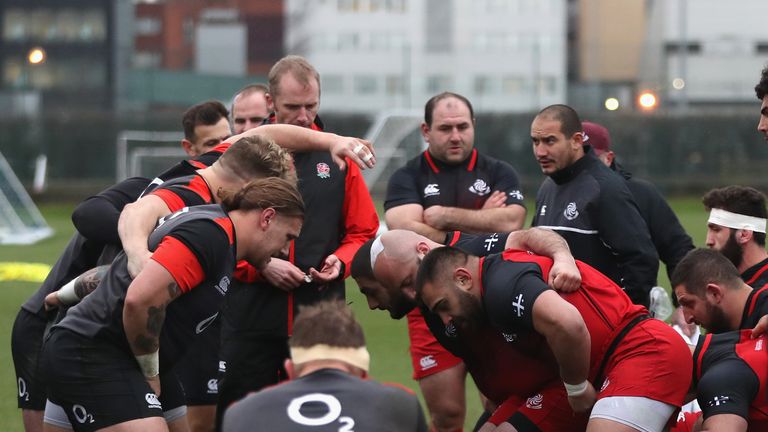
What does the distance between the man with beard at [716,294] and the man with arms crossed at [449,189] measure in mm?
2074

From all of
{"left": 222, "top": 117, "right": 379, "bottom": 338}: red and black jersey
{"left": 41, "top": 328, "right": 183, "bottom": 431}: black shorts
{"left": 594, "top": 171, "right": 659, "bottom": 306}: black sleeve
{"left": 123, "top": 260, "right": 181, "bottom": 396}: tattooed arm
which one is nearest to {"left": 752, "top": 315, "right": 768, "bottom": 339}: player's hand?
{"left": 594, "top": 171, "right": 659, "bottom": 306}: black sleeve

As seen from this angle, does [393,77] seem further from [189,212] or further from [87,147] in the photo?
[189,212]

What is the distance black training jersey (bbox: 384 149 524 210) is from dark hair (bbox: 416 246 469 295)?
2639 millimetres

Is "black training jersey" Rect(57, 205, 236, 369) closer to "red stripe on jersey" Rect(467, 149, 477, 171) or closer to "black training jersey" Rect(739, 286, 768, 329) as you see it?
"black training jersey" Rect(739, 286, 768, 329)

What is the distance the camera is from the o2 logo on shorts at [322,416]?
3734 millimetres

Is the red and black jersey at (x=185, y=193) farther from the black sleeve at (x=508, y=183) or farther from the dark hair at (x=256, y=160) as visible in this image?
the black sleeve at (x=508, y=183)

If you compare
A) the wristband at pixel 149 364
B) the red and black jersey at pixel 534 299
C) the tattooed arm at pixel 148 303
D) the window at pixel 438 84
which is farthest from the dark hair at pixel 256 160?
the window at pixel 438 84

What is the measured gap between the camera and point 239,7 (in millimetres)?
89750

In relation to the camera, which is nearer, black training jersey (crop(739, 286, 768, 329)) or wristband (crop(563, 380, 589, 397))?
wristband (crop(563, 380, 589, 397))

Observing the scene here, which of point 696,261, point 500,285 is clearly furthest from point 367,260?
point 696,261

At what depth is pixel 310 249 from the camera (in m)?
6.62

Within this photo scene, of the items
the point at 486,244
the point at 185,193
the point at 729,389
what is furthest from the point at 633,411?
the point at 185,193

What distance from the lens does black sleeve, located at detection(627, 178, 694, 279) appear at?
728cm

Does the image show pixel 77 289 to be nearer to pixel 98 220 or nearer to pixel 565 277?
pixel 98 220
